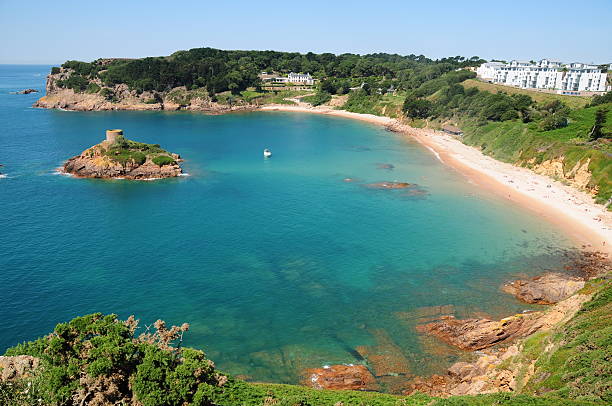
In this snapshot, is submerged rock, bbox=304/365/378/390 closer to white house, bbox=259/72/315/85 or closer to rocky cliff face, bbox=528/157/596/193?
rocky cliff face, bbox=528/157/596/193

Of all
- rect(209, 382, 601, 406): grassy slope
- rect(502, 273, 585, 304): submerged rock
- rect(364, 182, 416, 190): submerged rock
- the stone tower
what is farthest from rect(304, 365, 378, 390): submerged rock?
the stone tower

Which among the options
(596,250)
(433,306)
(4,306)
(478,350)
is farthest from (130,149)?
(596,250)

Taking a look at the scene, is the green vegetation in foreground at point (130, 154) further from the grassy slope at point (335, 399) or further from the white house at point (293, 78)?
the white house at point (293, 78)

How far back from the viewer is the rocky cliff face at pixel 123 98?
15125 centimetres

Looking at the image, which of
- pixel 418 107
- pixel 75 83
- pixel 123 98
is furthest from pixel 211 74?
pixel 418 107

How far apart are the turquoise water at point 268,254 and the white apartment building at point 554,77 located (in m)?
74.9

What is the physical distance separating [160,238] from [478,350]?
33.4 m

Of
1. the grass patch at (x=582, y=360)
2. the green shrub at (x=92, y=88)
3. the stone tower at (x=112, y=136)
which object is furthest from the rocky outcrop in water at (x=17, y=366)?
the green shrub at (x=92, y=88)

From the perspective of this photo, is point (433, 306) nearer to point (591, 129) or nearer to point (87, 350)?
point (87, 350)

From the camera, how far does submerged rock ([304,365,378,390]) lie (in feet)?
86.1

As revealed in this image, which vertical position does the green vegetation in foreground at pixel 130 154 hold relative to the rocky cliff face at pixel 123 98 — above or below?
below

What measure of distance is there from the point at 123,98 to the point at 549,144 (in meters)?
140

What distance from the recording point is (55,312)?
1278 inches

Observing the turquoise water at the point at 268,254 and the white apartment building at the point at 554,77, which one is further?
the white apartment building at the point at 554,77
